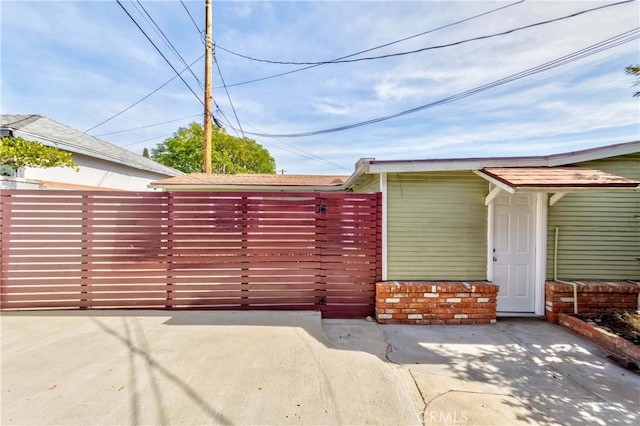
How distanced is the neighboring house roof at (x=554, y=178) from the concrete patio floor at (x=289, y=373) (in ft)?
6.89

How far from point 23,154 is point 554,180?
8.92 meters

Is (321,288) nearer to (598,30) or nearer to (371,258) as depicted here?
(371,258)

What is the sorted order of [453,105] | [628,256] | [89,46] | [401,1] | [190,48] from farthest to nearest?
[453,105] < [190,48] < [89,46] < [401,1] < [628,256]

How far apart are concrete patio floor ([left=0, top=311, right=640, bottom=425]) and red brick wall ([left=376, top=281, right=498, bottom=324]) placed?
0.82 ft

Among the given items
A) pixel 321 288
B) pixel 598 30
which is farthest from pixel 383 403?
pixel 598 30

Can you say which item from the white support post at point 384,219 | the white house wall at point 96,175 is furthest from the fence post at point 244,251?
the white house wall at point 96,175

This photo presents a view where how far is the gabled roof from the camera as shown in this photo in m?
3.93

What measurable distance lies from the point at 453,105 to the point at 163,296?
1148 centimetres

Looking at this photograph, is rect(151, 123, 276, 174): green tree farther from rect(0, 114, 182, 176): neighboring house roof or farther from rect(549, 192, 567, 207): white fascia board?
rect(549, 192, 567, 207): white fascia board

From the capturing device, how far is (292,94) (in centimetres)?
1086

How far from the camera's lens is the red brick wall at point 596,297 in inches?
154

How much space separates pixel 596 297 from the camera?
13.0ft

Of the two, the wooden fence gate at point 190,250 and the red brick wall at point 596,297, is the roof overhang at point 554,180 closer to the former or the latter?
the red brick wall at point 596,297

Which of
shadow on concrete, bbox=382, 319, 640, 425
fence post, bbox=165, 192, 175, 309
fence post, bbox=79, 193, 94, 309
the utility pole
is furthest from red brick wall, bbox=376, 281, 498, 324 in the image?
the utility pole
